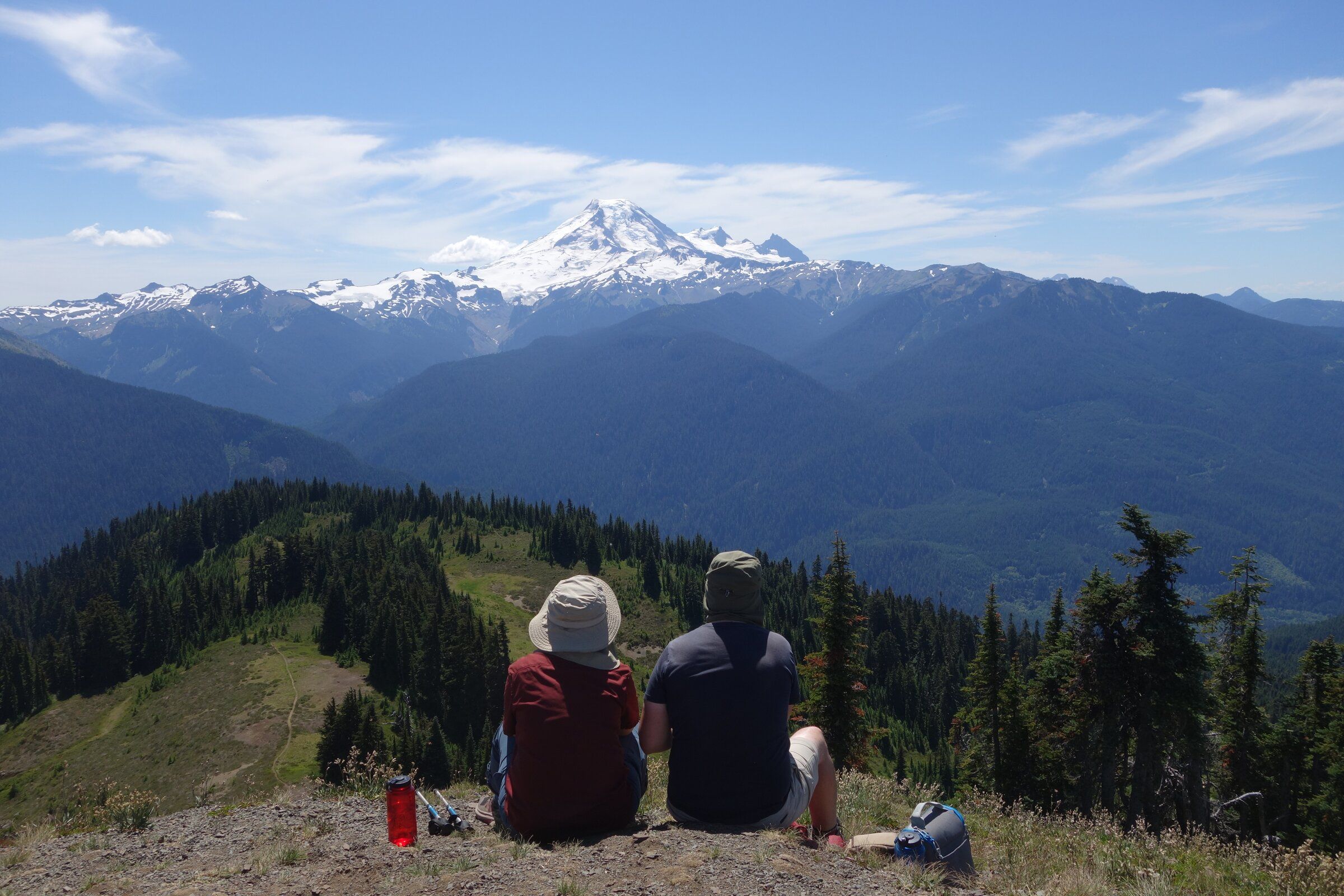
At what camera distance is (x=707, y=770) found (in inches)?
340

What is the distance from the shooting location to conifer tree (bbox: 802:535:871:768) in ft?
103

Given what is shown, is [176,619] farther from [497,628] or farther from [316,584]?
[497,628]

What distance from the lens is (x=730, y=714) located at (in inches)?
322

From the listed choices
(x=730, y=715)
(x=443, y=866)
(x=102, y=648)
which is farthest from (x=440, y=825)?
(x=102, y=648)

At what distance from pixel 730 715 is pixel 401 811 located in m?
4.51

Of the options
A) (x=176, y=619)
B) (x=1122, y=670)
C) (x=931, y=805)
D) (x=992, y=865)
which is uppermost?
(x=931, y=805)

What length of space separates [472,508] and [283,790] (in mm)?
→ 134461

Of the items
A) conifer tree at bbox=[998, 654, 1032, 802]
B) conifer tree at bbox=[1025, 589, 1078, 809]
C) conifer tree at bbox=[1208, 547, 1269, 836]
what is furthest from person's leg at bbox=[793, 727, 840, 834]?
conifer tree at bbox=[998, 654, 1032, 802]

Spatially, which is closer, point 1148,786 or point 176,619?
point 1148,786

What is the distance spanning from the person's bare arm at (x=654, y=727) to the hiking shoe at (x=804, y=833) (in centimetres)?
190

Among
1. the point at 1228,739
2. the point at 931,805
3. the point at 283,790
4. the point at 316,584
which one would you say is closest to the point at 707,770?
the point at 931,805

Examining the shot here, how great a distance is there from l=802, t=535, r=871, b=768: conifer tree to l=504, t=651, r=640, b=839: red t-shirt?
23.9m

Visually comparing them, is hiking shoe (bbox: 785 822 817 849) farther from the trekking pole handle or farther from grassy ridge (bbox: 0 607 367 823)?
grassy ridge (bbox: 0 607 367 823)

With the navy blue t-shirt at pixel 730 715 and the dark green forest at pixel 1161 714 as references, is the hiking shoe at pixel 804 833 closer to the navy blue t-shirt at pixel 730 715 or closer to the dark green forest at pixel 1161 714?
the navy blue t-shirt at pixel 730 715
